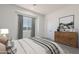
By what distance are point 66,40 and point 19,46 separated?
756mm

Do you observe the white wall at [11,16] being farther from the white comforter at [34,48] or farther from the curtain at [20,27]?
the white comforter at [34,48]

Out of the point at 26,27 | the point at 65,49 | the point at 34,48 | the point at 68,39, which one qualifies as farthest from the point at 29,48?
the point at 68,39

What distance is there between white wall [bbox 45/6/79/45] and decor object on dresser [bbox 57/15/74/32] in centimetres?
5

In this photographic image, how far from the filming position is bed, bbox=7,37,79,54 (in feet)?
4.02

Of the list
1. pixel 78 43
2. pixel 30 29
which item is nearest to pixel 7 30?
pixel 30 29

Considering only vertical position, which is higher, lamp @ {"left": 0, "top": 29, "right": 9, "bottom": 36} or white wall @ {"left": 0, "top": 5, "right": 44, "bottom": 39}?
white wall @ {"left": 0, "top": 5, "right": 44, "bottom": 39}

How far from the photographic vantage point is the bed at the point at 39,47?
1.23 meters

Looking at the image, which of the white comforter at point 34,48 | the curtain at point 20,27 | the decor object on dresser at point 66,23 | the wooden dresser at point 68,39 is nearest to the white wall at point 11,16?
the curtain at point 20,27

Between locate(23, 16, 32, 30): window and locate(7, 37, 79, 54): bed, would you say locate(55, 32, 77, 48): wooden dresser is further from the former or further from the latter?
locate(23, 16, 32, 30): window

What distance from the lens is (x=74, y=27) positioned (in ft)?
4.34

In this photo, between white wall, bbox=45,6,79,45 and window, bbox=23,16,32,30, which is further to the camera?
window, bbox=23,16,32,30

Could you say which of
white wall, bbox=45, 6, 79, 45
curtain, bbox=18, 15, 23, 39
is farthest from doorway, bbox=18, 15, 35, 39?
white wall, bbox=45, 6, 79, 45
